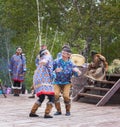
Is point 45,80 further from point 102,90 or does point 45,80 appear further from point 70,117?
point 102,90

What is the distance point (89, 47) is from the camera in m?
17.2

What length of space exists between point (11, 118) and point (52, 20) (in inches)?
442

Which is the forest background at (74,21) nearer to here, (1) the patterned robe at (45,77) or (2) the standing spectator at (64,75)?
(2) the standing spectator at (64,75)

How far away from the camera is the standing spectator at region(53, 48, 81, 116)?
828cm

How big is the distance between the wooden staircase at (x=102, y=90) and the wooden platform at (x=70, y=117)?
12.1 inches

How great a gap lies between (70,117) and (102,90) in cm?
319

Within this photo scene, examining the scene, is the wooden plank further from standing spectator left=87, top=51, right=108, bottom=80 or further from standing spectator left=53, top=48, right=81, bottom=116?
standing spectator left=53, top=48, right=81, bottom=116

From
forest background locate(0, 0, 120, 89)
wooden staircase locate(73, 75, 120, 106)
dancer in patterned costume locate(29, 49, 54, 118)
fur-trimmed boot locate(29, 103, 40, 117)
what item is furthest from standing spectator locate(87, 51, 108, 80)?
fur-trimmed boot locate(29, 103, 40, 117)

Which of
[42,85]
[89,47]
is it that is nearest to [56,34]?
[89,47]

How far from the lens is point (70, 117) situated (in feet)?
26.2

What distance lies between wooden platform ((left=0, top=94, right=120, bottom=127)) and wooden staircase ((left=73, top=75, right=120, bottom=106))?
1.00 feet

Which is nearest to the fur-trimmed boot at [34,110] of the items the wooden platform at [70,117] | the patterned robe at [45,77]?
the wooden platform at [70,117]

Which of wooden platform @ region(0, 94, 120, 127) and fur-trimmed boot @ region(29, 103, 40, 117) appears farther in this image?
fur-trimmed boot @ region(29, 103, 40, 117)

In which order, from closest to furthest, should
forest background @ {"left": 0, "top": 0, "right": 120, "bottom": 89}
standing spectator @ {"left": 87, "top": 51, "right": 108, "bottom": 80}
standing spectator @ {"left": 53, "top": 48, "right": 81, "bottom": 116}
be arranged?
standing spectator @ {"left": 53, "top": 48, "right": 81, "bottom": 116} < standing spectator @ {"left": 87, "top": 51, "right": 108, "bottom": 80} < forest background @ {"left": 0, "top": 0, "right": 120, "bottom": 89}
